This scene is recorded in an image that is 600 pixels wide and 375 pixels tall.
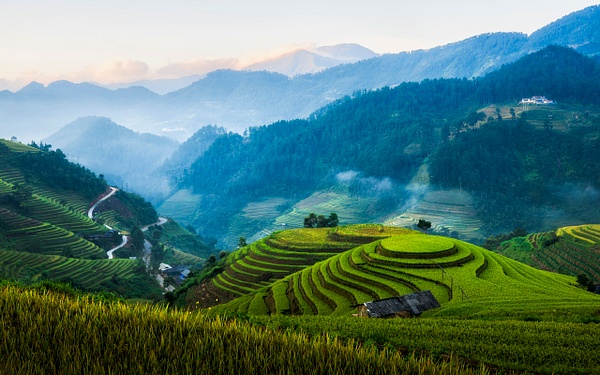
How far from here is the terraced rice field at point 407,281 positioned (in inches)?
780

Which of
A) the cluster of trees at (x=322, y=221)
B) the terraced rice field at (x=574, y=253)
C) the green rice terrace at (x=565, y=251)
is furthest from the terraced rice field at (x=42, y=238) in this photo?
the terraced rice field at (x=574, y=253)

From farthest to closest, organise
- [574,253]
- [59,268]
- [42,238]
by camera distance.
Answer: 1. [42,238]
2. [59,268]
3. [574,253]

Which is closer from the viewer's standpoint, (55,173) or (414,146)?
(55,173)

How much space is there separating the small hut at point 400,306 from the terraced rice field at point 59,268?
3241 centimetres

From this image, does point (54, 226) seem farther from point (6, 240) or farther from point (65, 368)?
point (65, 368)

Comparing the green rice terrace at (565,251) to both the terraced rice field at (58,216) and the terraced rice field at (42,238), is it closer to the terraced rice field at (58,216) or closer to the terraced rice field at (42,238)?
the terraced rice field at (42,238)

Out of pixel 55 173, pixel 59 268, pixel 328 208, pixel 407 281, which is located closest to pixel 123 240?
pixel 55 173

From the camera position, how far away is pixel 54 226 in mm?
57219

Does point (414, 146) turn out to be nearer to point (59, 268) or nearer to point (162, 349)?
point (59, 268)

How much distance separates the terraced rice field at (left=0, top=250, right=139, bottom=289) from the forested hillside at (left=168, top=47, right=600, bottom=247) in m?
61.3

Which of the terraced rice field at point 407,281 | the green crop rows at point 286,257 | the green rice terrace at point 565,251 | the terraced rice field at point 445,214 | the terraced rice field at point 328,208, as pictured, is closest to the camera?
the terraced rice field at point 407,281

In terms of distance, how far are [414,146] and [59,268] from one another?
91.1 meters

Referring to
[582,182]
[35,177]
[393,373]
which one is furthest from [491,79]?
[393,373]

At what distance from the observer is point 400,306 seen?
17578 mm
